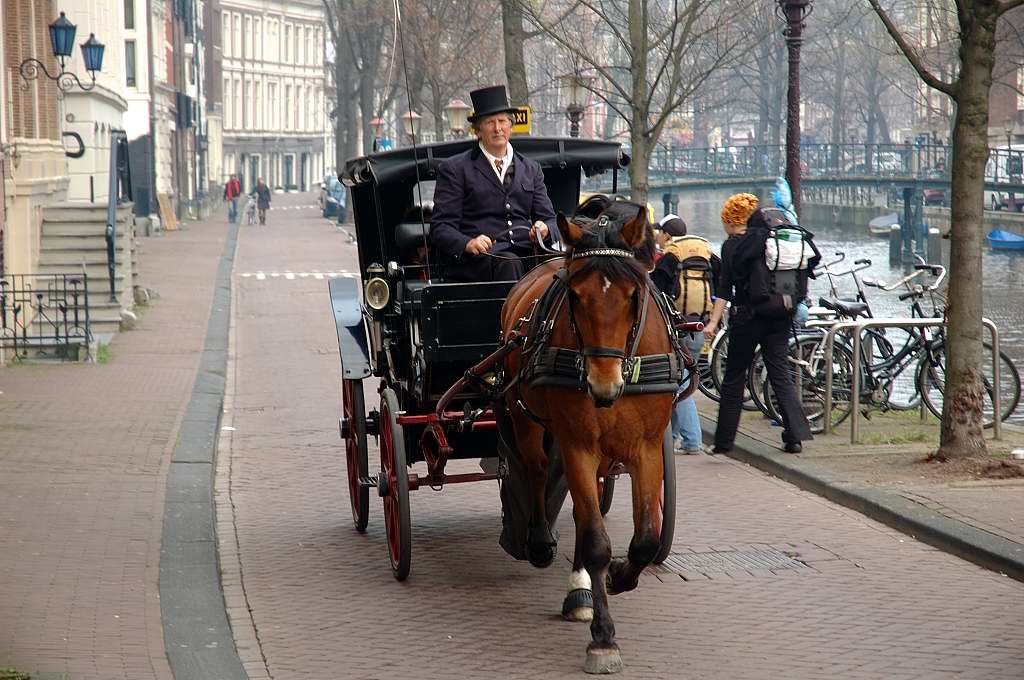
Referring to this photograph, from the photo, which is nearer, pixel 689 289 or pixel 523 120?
pixel 689 289

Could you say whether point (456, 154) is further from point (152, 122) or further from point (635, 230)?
point (152, 122)

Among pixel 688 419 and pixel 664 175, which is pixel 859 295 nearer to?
pixel 688 419

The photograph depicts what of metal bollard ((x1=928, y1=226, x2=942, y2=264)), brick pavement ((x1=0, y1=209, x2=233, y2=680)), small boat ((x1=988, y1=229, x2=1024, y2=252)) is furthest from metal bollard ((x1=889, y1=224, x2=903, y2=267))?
brick pavement ((x1=0, y1=209, x2=233, y2=680))

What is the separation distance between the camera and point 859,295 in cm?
1343

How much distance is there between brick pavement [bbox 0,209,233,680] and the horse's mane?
2461 millimetres

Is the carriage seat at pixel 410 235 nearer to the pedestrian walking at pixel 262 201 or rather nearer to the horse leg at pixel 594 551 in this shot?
the horse leg at pixel 594 551

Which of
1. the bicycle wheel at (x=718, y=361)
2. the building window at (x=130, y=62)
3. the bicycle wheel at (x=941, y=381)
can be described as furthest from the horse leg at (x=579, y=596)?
the building window at (x=130, y=62)

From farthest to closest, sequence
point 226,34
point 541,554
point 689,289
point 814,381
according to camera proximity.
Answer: point 226,34
point 689,289
point 814,381
point 541,554

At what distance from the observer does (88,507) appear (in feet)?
31.1

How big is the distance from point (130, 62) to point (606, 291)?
46.0 meters

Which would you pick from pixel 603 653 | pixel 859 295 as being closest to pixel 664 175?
pixel 859 295

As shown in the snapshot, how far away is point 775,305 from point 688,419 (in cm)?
117

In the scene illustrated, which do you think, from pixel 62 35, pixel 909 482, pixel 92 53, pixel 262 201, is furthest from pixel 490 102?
pixel 262 201

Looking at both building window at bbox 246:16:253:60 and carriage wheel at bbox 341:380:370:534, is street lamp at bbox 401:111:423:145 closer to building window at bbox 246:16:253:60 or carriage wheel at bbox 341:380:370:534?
carriage wheel at bbox 341:380:370:534
